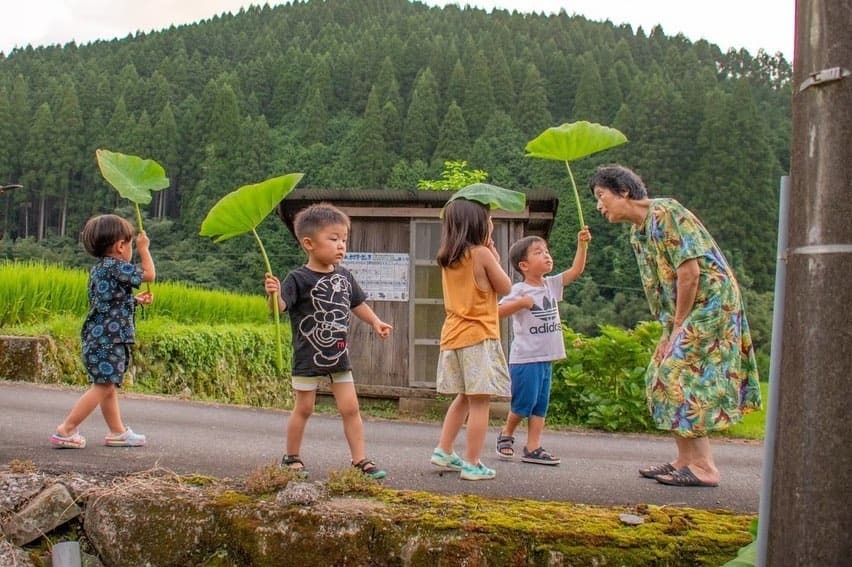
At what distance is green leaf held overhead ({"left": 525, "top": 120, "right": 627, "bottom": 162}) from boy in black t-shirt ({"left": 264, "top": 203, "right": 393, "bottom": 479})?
1.23 metres

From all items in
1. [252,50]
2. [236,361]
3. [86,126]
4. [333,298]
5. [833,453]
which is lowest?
[236,361]

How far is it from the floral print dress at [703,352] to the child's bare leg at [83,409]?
3.05m

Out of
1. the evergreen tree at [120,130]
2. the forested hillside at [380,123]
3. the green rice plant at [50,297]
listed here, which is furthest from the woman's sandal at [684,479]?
the evergreen tree at [120,130]

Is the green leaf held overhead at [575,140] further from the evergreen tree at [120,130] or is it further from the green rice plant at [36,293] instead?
the evergreen tree at [120,130]

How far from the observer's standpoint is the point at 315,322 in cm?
414

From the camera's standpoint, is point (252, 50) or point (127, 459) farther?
point (252, 50)

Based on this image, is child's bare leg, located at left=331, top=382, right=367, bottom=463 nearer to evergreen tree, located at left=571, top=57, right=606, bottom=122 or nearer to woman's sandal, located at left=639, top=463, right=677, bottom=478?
woman's sandal, located at left=639, top=463, right=677, bottom=478

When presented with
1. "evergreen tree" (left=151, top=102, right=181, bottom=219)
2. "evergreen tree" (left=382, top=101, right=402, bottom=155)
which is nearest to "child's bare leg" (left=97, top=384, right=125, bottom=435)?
"evergreen tree" (left=382, top=101, right=402, bottom=155)

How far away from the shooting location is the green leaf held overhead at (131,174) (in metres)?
4.59

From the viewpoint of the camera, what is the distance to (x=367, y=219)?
1082 centimetres

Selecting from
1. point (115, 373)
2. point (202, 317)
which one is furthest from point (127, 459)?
point (202, 317)

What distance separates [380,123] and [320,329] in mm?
53948

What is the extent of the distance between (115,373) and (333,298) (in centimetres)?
153

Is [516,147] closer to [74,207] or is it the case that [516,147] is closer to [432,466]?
[74,207]
